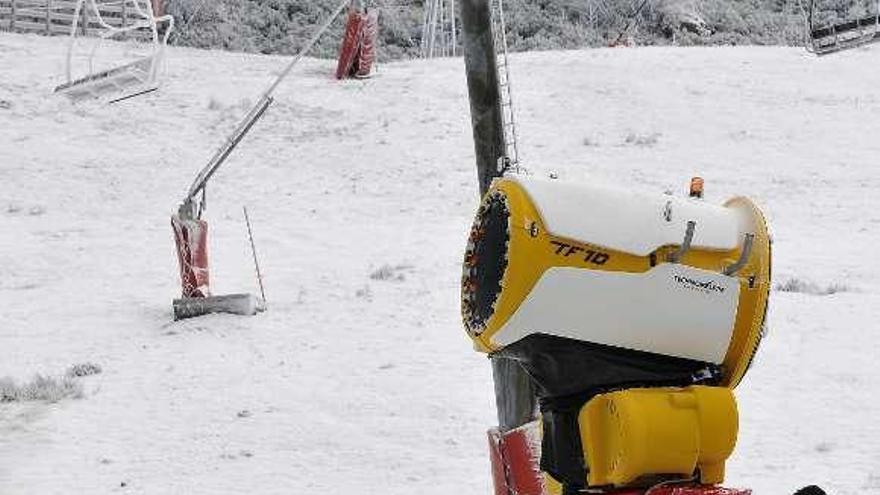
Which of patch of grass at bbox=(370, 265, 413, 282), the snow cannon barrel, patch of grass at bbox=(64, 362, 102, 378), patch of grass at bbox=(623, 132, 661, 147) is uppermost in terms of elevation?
the snow cannon barrel

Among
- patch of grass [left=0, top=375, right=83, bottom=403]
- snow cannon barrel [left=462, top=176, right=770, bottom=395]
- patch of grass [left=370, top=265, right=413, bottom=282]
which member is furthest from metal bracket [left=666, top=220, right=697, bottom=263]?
patch of grass [left=370, top=265, right=413, bottom=282]

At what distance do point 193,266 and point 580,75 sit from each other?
48.7 ft

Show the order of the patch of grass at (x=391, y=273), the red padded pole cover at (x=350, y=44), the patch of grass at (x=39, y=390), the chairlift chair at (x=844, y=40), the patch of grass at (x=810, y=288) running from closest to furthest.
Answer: the patch of grass at (x=39, y=390)
the patch of grass at (x=810, y=288)
the patch of grass at (x=391, y=273)
the chairlift chair at (x=844, y=40)
the red padded pole cover at (x=350, y=44)

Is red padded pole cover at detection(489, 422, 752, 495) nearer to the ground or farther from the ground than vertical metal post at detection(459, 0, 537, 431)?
nearer to the ground

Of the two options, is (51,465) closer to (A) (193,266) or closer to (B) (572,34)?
(A) (193,266)

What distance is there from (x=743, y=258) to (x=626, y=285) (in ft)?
0.70

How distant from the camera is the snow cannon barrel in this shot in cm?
192

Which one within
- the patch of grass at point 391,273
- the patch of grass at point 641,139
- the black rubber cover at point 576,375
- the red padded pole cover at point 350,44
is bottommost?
the patch of grass at point 391,273

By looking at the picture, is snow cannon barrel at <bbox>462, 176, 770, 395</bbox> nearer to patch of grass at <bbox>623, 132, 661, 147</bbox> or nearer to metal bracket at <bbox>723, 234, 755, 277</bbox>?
metal bracket at <bbox>723, 234, 755, 277</bbox>

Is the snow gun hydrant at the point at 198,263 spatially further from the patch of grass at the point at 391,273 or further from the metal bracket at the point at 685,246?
the metal bracket at the point at 685,246

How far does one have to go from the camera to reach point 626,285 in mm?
1929

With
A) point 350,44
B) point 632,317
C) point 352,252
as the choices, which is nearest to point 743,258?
point 632,317

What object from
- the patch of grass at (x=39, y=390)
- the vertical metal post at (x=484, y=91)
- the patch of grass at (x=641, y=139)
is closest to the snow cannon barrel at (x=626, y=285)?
the vertical metal post at (x=484, y=91)

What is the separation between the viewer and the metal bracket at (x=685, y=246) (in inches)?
75.6
